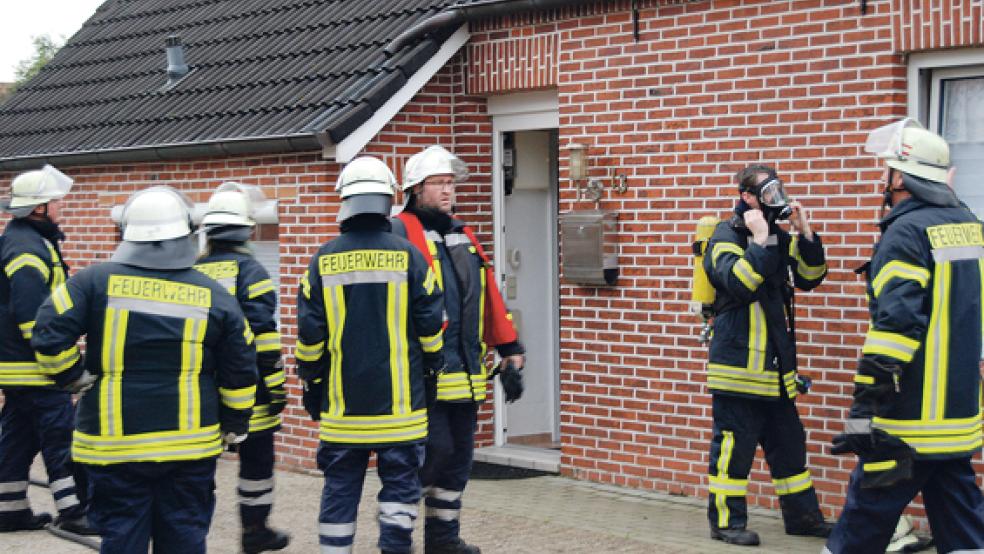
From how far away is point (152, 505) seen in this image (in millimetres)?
5742

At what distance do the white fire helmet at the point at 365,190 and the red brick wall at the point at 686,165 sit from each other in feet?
9.13

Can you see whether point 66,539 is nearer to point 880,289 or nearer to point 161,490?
point 161,490

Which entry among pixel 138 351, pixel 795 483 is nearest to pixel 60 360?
pixel 138 351

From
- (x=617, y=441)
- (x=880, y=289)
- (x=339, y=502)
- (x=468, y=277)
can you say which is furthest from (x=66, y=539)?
(x=880, y=289)

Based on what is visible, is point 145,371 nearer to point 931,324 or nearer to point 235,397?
point 235,397

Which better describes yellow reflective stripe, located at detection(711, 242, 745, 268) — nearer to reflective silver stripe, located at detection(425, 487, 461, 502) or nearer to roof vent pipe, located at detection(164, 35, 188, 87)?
reflective silver stripe, located at detection(425, 487, 461, 502)

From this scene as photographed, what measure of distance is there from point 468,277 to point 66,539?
3014 millimetres

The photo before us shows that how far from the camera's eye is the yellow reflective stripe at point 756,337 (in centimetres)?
752

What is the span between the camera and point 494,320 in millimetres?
7457

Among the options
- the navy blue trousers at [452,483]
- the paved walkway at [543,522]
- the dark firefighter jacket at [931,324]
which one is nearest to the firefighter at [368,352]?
the navy blue trousers at [452,483]

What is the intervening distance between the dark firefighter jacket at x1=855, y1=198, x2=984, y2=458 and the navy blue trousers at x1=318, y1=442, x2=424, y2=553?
219 cm

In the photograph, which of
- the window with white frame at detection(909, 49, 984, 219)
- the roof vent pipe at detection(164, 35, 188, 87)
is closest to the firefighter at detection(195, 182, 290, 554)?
the window with white frame at detection(909, 49, 984, 219)

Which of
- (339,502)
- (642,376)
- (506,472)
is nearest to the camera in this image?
(339,502)

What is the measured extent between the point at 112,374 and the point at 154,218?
672mm
